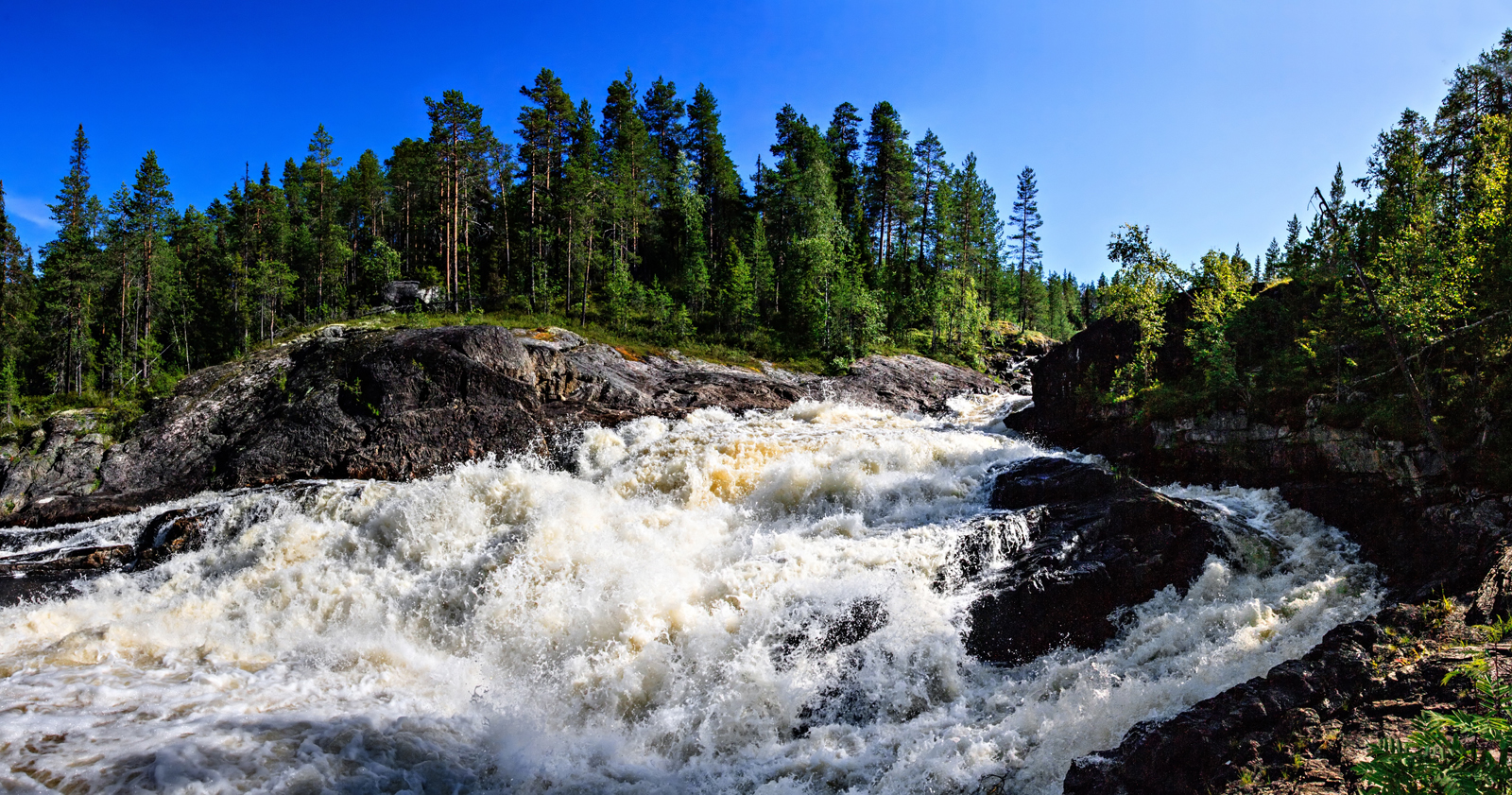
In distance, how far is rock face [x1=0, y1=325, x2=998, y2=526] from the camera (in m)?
18.6

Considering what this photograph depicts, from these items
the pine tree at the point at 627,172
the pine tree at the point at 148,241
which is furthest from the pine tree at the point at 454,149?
the pine tree at the point at 148,241

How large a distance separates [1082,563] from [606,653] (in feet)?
25.4

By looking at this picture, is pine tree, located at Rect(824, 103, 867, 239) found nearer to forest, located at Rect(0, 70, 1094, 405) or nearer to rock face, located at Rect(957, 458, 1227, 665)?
forest, located at Rect(0, 70, 1094, 405)

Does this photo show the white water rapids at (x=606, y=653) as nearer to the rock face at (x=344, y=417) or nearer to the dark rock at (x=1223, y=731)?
the dark rock at (x=1223, y=731)

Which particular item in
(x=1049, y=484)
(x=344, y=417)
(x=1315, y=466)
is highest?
(x=344, y=417)

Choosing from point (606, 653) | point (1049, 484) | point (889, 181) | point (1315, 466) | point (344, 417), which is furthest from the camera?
point (889, 181)

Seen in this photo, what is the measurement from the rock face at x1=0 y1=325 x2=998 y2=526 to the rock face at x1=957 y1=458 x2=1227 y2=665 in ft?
48.3

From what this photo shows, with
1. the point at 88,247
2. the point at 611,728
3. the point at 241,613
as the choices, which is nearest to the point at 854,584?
the point at 611,728

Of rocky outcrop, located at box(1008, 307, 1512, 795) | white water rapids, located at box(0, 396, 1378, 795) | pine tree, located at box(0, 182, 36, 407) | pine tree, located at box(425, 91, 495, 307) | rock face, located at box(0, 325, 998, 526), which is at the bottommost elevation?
white water rapids, located at box(0, 396, 1378, 795)

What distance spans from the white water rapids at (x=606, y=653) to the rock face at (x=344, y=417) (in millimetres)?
5280

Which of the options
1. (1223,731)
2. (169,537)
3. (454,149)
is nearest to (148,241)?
(454,149)

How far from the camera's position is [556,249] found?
4303cm

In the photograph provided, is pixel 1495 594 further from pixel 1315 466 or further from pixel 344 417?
pixel 344 417

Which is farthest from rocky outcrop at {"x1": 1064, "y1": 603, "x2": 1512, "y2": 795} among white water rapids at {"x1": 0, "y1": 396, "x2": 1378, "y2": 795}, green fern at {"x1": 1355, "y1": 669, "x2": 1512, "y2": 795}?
green fern at {"x1": 1355, "y1": 669, "x2": 1512, "y2": 795}
